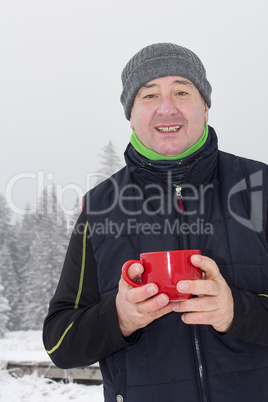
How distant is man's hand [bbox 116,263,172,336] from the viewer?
1.81 metres

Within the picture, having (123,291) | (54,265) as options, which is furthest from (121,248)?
(54,265)

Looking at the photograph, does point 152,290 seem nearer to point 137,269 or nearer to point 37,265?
point 137,269

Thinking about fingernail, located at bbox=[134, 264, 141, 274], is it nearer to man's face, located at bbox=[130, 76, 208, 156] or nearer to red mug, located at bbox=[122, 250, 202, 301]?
red mug, located at bbox=[122, 250, 202, 301]

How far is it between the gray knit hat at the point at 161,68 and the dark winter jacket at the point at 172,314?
0.55 metres

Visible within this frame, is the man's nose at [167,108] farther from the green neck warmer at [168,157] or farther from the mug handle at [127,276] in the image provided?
A: the mug handle at [127,276]

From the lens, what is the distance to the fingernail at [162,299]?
5.91 ft

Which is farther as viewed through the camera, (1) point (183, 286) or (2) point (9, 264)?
(2) point (9, 264)

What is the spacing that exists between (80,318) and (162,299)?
894 millimetres

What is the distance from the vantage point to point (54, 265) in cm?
3253

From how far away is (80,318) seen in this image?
97.9 inches

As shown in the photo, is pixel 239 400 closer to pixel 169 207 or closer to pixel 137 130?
pixel 169 207

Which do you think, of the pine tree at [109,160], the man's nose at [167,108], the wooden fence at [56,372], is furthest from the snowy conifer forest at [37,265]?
the man's nose at [167,108]

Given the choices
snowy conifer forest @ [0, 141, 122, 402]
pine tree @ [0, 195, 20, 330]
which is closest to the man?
snowy conifer forest @ [0, 141, 122, 402]

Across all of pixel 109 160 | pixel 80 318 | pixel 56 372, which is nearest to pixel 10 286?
pixel 109 160
